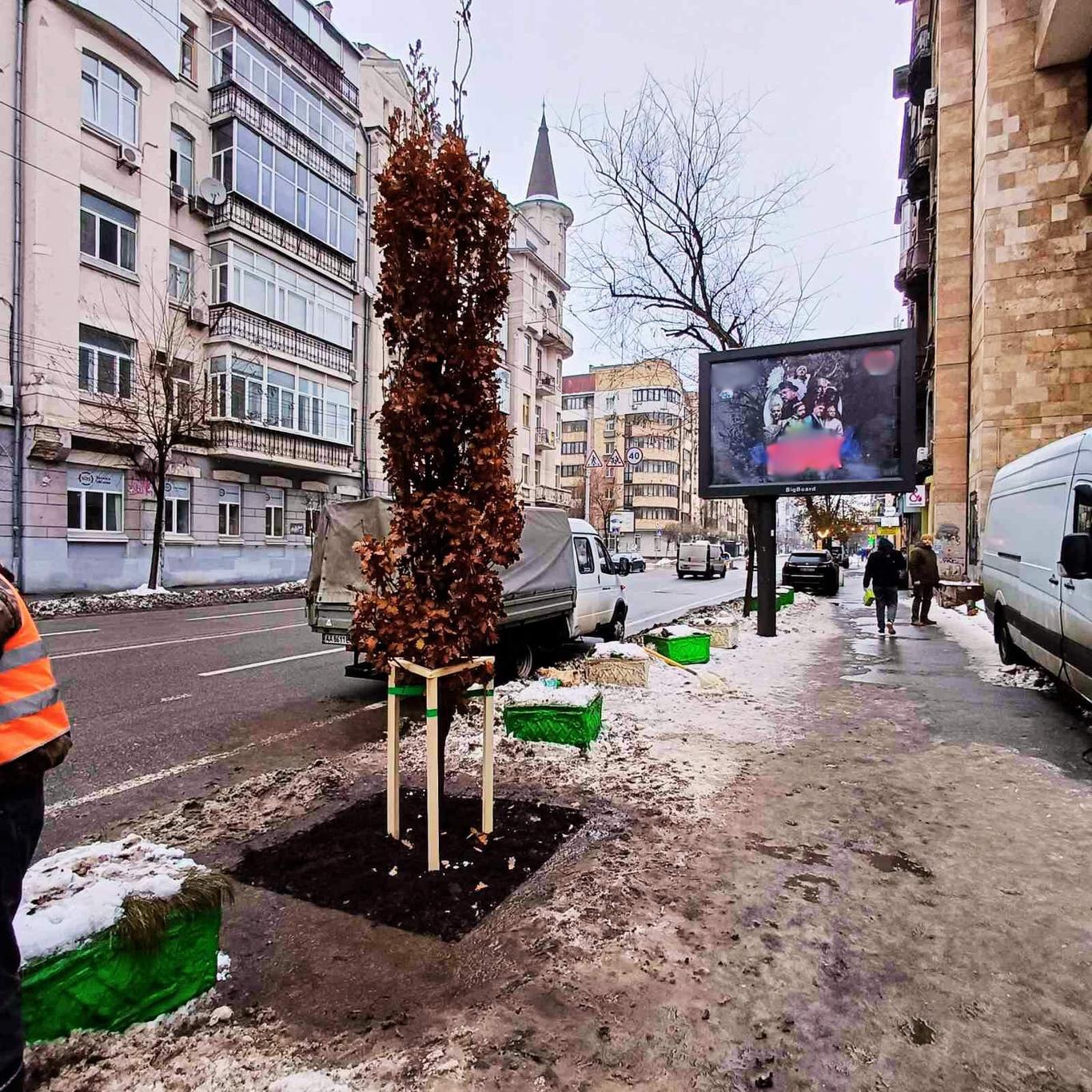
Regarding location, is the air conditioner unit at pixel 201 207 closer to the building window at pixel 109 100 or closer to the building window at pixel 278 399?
the building window at pixel 109 100

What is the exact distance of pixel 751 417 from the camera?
12.6 meters

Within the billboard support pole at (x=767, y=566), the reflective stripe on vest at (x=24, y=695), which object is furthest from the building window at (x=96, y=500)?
the reflective stripe on vest at (x=24, y=695)

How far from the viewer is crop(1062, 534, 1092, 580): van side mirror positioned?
229 inches

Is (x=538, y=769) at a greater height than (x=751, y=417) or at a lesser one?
lesser

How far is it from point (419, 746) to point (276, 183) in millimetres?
26100

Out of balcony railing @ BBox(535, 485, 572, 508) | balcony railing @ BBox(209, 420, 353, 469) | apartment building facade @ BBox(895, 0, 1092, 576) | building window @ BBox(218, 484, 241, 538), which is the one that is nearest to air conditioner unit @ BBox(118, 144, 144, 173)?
balcony railing @ BBox(209, 420, 353, 469)

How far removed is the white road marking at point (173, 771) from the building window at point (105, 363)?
17383 millimetres

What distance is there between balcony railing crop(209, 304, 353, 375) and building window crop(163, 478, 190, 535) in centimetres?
519

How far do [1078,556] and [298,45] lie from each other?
104 feet

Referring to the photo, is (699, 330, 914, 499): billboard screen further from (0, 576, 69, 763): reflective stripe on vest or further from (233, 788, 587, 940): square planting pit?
(0, 576, 69, 763): reflective stripe on vest

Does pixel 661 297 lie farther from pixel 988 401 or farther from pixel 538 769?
pixel 538 769

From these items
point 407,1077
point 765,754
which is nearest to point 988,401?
point 765,754

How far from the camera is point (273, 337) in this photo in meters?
25.6

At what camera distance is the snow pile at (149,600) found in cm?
1609
